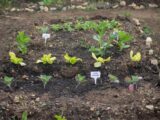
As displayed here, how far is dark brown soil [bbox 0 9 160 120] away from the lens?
12.8 feet

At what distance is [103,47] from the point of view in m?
4.75

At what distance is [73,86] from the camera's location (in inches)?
169

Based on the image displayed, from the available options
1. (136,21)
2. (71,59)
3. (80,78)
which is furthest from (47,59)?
(136,21)

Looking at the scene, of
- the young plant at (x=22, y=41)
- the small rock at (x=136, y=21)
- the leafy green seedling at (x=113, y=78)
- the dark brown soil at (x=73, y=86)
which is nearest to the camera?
the dark brown soil at (x=73, y=86)

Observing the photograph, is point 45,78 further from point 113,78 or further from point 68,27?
point 68,27

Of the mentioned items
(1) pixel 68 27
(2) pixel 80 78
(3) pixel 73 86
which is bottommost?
(3) pixel 73 86

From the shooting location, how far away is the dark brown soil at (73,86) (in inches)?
154

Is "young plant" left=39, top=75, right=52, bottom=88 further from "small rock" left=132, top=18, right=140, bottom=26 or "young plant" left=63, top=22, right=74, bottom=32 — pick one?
"small rock" left=132, top=18, right=140, bottom=26

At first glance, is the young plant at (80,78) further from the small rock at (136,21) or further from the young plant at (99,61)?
the small rock at (136,21)

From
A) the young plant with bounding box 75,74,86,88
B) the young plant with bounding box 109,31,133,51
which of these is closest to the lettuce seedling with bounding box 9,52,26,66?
the young plant with bounding box 75,74,86,88

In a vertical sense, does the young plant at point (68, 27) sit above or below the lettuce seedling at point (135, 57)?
above

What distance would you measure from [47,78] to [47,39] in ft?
3.19

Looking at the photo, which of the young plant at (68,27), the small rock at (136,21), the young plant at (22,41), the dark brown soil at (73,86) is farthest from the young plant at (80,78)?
the small rock at (136,21)

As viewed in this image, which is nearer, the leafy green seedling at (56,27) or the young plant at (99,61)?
the young plant at (99,61)
